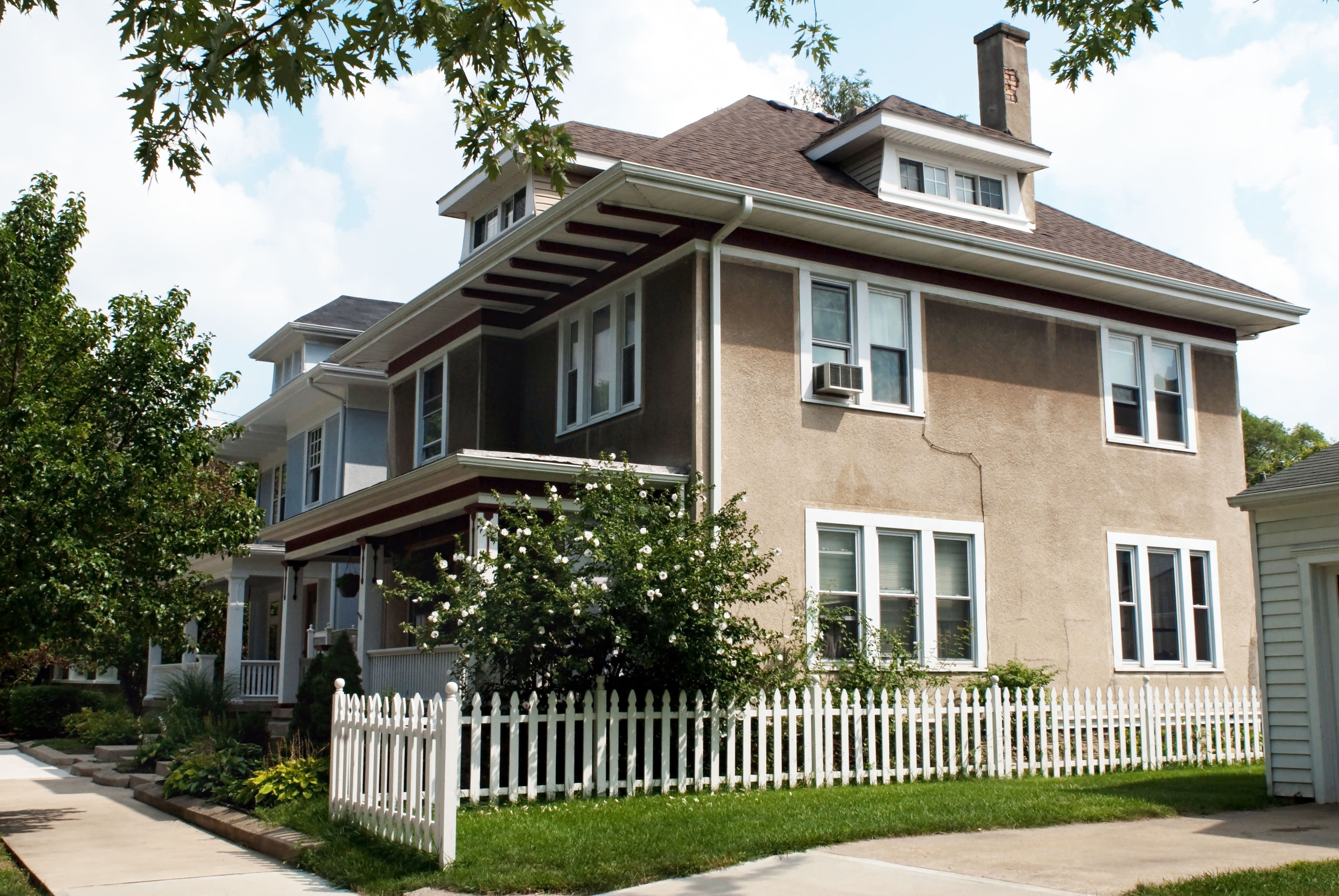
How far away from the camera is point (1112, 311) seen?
17.8 metres

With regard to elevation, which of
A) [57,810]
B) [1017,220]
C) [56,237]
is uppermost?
[1017,220]

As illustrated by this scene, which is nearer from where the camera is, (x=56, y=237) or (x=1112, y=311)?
(x=56, y=237)

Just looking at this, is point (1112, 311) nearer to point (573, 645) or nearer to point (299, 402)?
point (573, 645)

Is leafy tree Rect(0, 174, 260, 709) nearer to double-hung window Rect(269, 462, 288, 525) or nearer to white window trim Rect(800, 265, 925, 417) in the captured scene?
white window trim Rect(800, 265, 925, 417)

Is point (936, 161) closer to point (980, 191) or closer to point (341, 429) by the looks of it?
point (980, 191)

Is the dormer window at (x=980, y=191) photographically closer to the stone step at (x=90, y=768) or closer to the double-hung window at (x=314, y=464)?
the double-hung window at (x=314, y=464)

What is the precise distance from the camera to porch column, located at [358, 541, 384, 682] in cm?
1619

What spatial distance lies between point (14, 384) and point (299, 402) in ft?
41.1

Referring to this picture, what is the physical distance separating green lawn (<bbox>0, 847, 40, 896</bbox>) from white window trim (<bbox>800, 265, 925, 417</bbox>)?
363 inches

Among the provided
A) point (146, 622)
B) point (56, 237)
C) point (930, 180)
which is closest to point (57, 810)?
point (146, 622)

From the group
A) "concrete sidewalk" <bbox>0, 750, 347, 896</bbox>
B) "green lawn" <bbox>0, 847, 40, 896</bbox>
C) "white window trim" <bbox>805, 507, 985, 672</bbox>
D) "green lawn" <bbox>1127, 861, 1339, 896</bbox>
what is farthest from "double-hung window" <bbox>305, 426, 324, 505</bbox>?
"green lawn" <bbox>1127, 861, 1339, 896</bbox>

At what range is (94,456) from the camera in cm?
1214

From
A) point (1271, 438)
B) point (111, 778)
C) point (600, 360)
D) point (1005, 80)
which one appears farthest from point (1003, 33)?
point (1271, 438)

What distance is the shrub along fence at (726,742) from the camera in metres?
9.35
